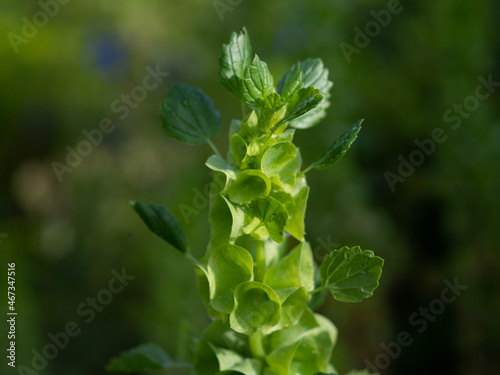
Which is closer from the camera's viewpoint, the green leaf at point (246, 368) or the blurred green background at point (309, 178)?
the green leaf at point (246, 368)

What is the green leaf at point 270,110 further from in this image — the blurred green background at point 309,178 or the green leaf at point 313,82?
the blurred green background at point 309,178

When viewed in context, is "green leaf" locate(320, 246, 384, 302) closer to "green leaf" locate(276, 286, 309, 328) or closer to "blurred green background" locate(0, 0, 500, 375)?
"green leaf" locate(276, 286, 309, 328)

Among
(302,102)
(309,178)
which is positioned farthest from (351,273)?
(309,178)

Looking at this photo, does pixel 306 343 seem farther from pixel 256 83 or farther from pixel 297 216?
pixel 256 83

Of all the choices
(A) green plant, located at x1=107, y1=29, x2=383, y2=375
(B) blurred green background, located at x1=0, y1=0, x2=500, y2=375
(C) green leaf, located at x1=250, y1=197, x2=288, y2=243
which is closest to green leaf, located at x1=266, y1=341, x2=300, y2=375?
(A) green plant, located at x1=107, y1=29, x2=383, y2=375

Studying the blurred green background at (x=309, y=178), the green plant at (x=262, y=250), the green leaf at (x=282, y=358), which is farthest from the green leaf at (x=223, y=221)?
the blurred green background at (x=309, y=178)

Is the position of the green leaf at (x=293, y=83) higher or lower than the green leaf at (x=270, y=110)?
higher
